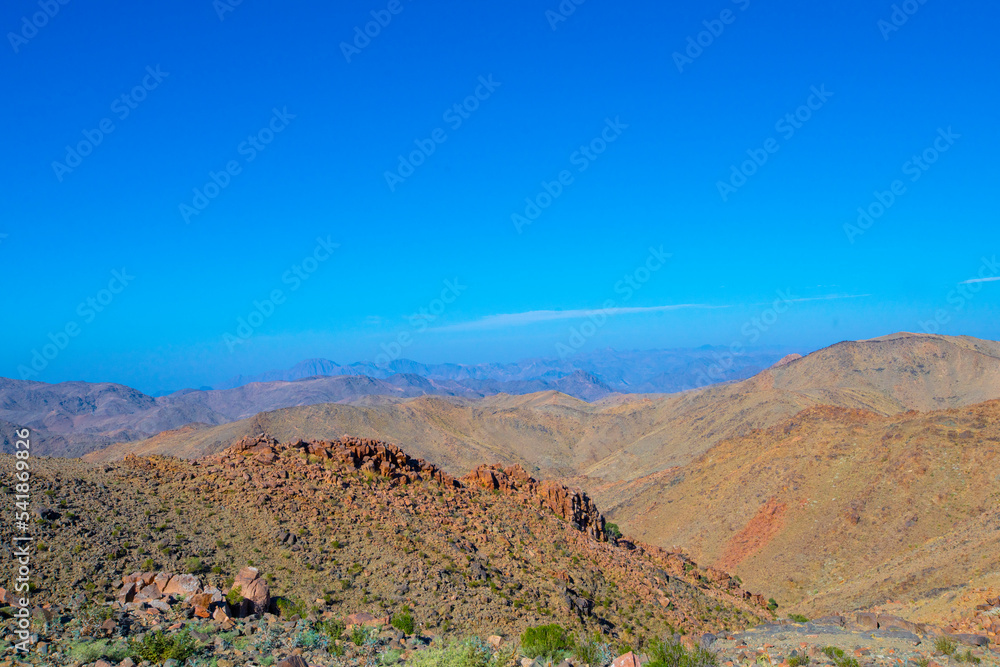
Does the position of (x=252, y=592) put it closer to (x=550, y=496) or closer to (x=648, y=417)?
(x=550, y=496)

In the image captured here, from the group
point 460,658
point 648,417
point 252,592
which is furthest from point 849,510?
point 648,417

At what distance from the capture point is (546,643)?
14.9m

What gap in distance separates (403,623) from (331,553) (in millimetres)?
4953

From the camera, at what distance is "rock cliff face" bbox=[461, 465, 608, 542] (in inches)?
1186

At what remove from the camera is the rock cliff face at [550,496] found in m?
30.1

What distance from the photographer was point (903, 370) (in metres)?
117

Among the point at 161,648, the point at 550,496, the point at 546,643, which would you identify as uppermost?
the point at 550,496

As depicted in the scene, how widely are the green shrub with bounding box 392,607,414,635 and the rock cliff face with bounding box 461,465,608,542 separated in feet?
42.0

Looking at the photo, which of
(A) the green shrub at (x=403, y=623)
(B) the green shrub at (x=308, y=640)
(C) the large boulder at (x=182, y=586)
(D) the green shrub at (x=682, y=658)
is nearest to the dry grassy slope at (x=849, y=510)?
(D) the green shrub at (x=682, y=658)

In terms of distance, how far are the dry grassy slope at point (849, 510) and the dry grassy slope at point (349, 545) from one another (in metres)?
8.77

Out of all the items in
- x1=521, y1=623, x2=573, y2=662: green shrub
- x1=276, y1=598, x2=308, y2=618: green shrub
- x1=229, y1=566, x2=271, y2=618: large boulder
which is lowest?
x1=521, y1=623, x2=573, y2=662: green shrub

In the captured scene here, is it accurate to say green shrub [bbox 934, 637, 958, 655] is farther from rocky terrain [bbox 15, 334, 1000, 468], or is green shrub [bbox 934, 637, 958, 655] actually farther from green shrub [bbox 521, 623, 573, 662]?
rocky terrain [bbox 15, 334, 1000, 468]

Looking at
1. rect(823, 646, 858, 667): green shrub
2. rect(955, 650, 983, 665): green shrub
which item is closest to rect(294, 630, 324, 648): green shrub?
rect(823, 646, 858, 667): green shrub

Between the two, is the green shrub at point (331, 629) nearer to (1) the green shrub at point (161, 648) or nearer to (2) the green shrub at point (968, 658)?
(1) the green shrub at point (161, 648)
